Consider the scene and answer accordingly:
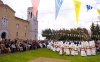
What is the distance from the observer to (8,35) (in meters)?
43.8

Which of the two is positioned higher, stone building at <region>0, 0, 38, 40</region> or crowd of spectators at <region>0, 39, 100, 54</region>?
stone building at <region>0, 0, 38, 40</region>

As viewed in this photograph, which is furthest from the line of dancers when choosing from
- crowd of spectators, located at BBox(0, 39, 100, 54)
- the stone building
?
the stone building

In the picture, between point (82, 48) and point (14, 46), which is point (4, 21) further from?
point (82, 48)

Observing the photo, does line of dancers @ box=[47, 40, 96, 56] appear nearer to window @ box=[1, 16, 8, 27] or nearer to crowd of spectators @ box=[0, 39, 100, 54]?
crowd of spectators @ box=[0, 39, 100, 54]

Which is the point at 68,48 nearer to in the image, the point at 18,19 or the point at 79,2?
the point at 79,2

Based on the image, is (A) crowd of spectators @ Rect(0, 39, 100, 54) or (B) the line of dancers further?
(B) the line of dancers

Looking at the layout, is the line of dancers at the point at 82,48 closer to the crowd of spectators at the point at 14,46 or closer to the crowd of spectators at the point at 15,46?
the crowd of spectators at the point at 15,46

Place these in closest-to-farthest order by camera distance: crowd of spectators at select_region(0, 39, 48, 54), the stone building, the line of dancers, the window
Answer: crowd of spectators at select_region(0, 39, 48, 54) < the line of dancers < the window < the stone building

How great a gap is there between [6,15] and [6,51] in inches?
917

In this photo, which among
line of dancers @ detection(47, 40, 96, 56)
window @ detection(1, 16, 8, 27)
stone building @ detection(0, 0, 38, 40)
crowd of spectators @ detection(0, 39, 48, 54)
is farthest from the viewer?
stone building @ detection(0, 0, 38, 40)

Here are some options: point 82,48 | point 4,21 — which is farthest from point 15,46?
point 4,21

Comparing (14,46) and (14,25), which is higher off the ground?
(14,25)

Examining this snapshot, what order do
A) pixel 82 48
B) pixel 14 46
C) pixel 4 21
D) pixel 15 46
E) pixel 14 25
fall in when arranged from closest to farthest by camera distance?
pixel 82 48 < pixel 14 46 < pixel 15 46 < pixel 4 21 < pixel 14 25

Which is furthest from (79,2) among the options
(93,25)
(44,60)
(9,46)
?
(93,25)
